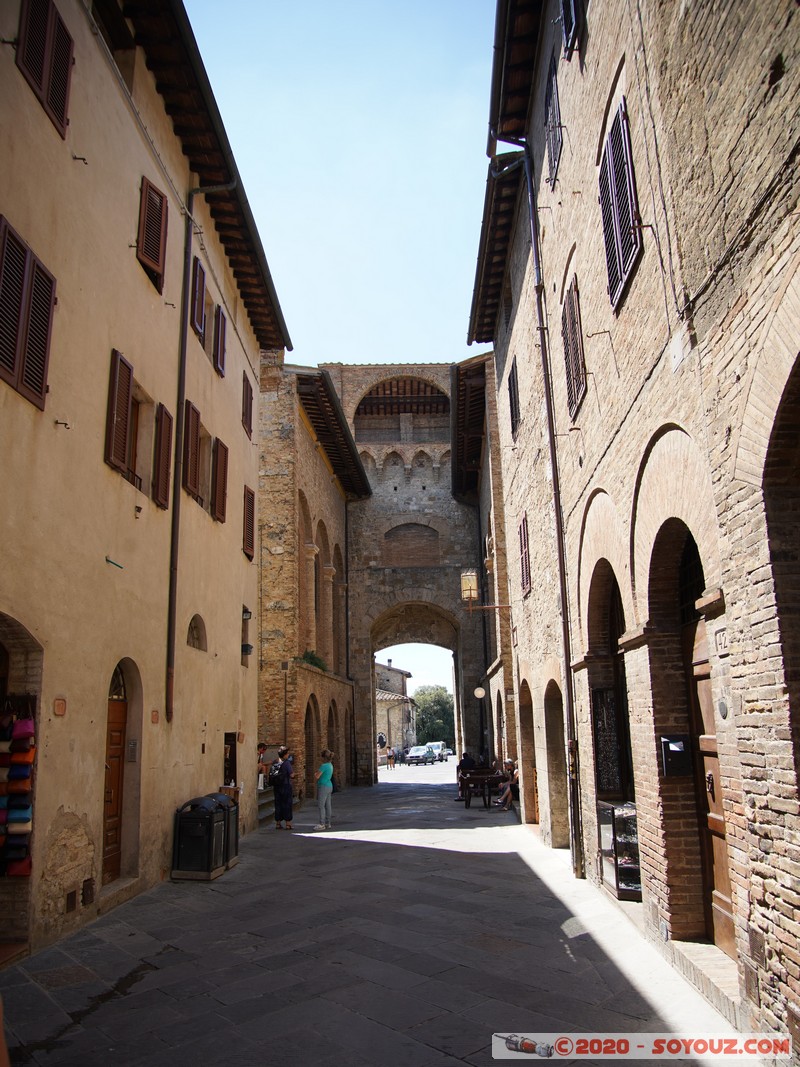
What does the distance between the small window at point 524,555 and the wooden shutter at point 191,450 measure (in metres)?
5.46

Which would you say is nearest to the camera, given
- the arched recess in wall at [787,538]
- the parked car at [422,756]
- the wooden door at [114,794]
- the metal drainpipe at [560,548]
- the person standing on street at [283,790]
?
the arched recess in wall at [787,538]

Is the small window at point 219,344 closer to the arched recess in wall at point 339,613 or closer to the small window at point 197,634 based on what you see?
the small window at point 197,634

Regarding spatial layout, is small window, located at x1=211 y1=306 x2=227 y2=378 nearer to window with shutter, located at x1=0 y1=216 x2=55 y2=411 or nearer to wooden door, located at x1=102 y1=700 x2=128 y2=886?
window with shutter, located at x1=0 y1=216 x2=55 y2=411

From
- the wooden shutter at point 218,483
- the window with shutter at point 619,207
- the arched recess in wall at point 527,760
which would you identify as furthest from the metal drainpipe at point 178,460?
the arched recess in wall at point 527,760

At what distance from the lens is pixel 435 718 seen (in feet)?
248

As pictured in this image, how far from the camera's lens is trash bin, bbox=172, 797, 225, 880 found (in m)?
9.54

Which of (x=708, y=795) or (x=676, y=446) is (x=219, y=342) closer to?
(x=676, y=446)

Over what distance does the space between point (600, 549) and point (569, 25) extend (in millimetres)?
5238

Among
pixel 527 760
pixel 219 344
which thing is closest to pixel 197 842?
pixel 527 760

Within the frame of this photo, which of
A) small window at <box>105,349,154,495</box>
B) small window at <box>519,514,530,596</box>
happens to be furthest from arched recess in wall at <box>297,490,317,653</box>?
small window at <box>105,349,154,495</box>

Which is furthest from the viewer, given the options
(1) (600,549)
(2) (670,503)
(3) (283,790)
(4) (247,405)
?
(4) (247,405)

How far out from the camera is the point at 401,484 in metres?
30.3

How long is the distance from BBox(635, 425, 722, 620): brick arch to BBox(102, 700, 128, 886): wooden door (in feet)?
17.9

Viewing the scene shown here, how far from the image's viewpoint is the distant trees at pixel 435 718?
74750 millimetres
